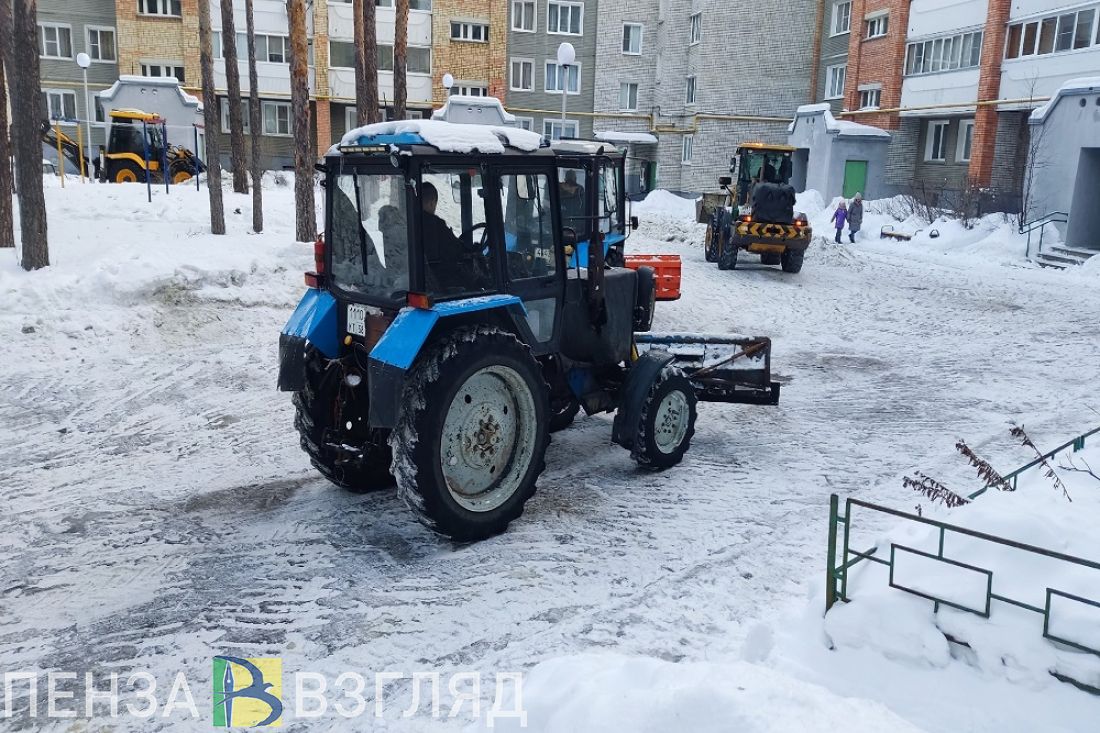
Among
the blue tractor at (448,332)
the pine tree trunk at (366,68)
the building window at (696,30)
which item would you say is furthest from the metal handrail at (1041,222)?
the building window at (696,30)

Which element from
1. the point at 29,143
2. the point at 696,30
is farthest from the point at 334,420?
the point at 696,30

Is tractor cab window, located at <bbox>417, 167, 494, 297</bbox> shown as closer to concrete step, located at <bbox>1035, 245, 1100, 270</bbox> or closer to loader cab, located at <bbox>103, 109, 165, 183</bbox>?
concrete step, located at <bbox>1035, 245, 1100, 270</bbox>

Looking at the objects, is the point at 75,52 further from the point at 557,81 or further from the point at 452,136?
the point at 452,136

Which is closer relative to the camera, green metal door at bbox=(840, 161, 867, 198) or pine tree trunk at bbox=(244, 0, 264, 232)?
pine tree trunk at bbox=(244, 0, 264, 232)

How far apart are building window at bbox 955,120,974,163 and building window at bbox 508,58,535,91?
19.8 metres

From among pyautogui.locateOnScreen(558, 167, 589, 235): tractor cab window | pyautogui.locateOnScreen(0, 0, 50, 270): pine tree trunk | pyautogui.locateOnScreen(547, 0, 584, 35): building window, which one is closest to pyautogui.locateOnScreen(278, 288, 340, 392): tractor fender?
pyautogui.locateOnScreen(558, 167, 589, 235): tractor cab window

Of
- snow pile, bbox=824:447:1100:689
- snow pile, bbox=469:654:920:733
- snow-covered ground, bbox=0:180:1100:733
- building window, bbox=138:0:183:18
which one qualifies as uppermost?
building window, bbox=138:0:183:18

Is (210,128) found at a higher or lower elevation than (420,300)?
higher

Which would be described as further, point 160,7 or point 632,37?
point 632,37

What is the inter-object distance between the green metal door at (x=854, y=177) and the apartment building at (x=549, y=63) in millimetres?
14533

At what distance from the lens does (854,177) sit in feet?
107

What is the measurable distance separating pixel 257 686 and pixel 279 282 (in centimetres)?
922

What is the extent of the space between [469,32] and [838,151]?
18.4 meters

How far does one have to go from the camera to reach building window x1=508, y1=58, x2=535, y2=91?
42.3m
